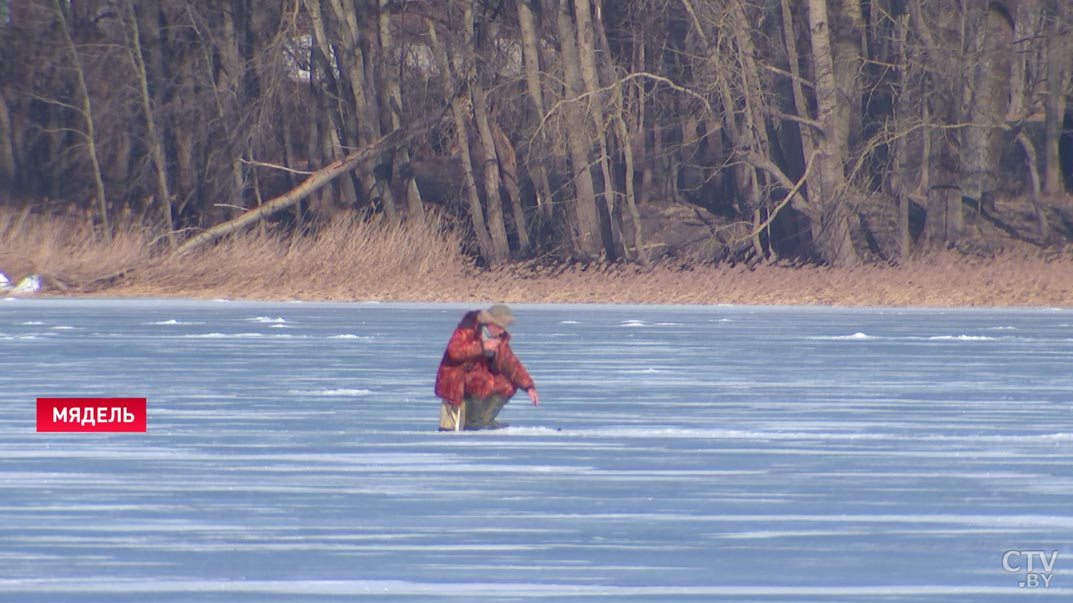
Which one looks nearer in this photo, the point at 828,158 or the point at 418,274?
the point at 418,274

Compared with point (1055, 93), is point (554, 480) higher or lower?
higher

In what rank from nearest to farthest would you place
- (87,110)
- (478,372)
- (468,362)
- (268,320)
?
(468,362), (478,372), (268,320), (87,110)

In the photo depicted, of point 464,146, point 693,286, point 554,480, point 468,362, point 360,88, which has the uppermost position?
point 468,362

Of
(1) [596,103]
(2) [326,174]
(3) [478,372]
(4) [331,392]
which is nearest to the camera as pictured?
(3) [478,372]

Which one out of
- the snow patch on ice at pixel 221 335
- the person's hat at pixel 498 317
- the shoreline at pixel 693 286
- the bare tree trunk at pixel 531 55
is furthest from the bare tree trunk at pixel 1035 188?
the person's hat at pixel 498 317

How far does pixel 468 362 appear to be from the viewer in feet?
37.3

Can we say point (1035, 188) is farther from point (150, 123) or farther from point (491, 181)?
point (150, 123)

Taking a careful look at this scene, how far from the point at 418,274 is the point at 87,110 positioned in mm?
12668

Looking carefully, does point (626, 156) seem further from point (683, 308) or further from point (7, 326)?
point (7, 326)

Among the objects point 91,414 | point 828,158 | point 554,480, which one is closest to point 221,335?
point 91,414

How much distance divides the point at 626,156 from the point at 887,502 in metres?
25.8

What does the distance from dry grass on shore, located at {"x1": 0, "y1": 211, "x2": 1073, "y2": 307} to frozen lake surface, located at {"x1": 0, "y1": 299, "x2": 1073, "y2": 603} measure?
11.3 metres

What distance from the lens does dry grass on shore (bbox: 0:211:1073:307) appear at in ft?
96.1

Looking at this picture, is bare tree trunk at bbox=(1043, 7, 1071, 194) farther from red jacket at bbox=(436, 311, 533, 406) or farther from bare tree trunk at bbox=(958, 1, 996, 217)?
red jacket at bbox=(436, 311, 533, 406)
